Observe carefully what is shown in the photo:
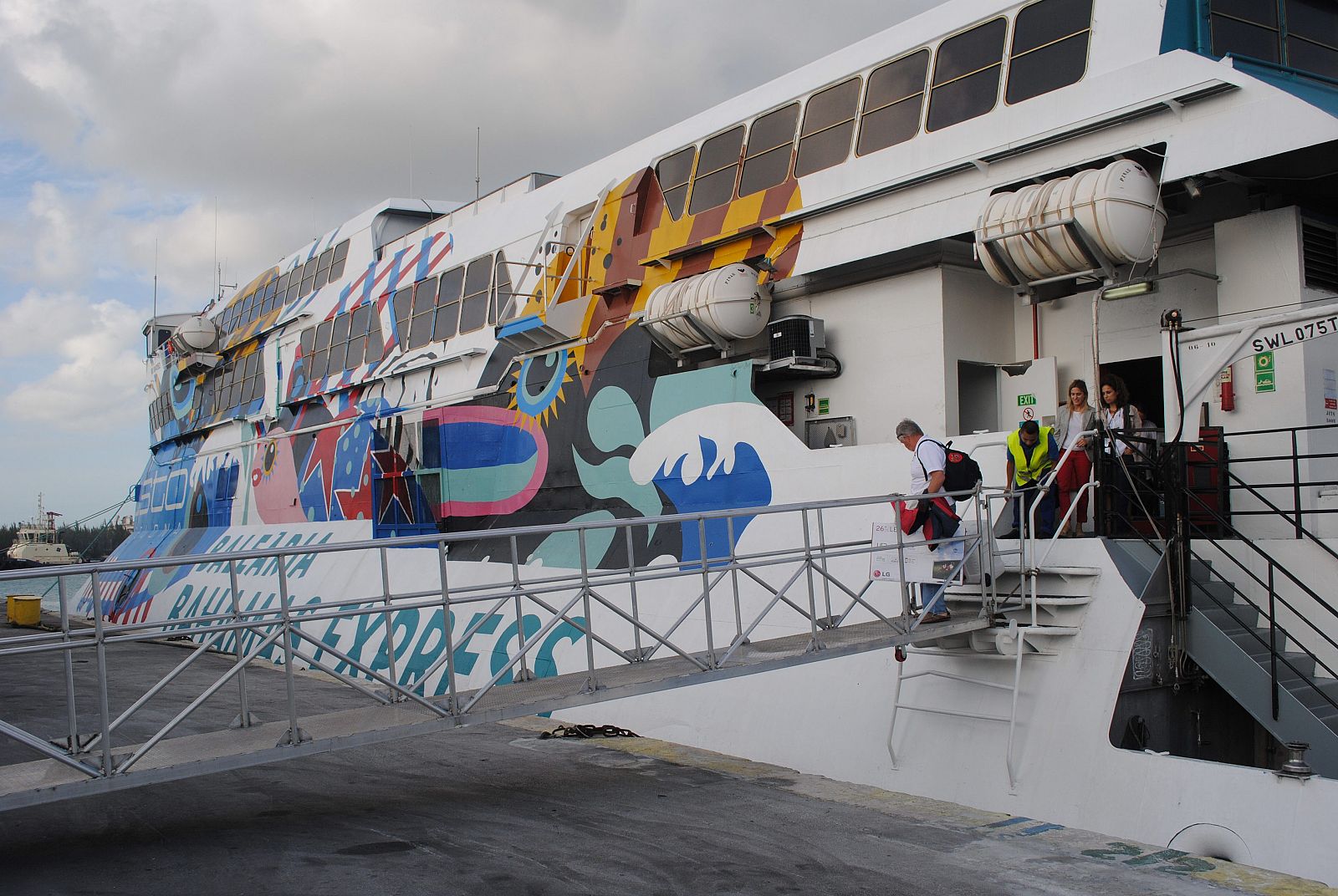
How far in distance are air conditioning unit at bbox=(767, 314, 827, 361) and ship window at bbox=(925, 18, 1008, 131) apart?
231 centimetres

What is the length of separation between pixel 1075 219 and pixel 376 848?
22.3 ft

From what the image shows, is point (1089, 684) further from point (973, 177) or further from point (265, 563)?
point (265, 563)

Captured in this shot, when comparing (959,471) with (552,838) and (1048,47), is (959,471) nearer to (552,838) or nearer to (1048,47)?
(1048,47)

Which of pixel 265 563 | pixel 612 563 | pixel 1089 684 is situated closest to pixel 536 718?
pixel 612 563

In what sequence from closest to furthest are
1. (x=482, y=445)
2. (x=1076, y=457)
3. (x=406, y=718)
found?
1. (x=406, y=718)
2. (x=1076, y=457)
3. (x=482, y=445)

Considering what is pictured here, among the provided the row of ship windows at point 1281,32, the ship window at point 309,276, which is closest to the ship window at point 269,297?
the ship window at point 309,276

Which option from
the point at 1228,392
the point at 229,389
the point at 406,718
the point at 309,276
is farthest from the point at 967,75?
the point at 229,389

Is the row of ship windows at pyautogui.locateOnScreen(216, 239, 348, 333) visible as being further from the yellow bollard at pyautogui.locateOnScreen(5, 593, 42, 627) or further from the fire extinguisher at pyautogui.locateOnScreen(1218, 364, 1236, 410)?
the fire extinguisher at pyautogui.locateOnScreen(1218, 364, 1236, 410)

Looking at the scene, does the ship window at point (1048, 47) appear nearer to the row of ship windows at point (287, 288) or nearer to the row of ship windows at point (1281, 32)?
the row of ship windows at point (1281, 32)

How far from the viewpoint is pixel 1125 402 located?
8945 mm

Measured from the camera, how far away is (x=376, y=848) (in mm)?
6141

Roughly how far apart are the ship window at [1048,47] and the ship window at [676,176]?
432 centimetres

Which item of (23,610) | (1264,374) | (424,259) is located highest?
(424,259)

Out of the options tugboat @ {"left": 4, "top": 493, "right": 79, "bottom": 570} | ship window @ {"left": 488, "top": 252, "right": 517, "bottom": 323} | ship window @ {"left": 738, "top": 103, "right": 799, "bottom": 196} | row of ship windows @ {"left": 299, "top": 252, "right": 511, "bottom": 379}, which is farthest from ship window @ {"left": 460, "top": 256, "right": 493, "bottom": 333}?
tugboat @ {"left": 4, "top": 493, "right": 79, "bottom": 570}
